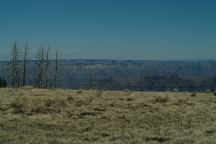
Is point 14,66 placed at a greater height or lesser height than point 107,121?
greater

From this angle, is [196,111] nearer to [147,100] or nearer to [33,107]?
[147,100]

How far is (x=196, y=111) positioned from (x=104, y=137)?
34.3 ft

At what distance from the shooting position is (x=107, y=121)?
81.1ft

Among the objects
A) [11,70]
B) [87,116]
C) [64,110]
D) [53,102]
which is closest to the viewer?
[87,116]

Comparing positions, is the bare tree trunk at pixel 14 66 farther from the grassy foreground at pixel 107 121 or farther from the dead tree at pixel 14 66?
the grassy foreground at pixel 107 121

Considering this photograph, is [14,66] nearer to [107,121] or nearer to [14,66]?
[14,66]

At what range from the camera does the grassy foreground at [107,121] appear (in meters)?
19.3

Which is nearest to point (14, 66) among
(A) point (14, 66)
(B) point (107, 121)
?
(A) point (14, 66)

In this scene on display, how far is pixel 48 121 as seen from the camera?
24.3 meters

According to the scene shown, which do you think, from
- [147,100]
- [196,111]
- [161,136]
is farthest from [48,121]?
[147,100]

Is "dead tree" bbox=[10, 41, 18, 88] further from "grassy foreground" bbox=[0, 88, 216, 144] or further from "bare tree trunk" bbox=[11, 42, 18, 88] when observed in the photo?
"grassy foreground" bbox=[0, 88, 216, 144]

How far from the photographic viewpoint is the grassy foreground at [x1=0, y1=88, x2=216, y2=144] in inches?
762

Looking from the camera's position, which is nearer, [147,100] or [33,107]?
[33,107]

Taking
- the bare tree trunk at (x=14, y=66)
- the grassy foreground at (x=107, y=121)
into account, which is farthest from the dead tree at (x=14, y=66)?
the grassy foreground at (x=107, y=121)
